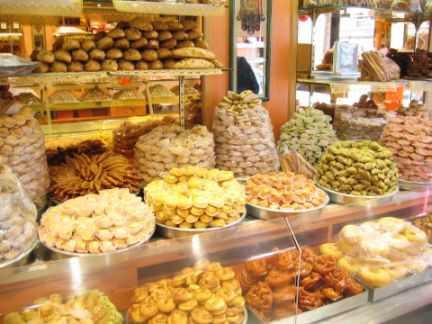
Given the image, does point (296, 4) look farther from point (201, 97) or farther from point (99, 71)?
point (99, 71)

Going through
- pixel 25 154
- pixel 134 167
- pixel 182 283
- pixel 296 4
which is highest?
pixel 296 4

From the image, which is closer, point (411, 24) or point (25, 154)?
point (25, 154)

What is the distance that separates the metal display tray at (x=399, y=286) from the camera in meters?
2.00

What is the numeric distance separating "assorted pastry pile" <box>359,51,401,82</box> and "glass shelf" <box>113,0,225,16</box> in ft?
4.68

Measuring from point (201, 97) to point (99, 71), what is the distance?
909mm

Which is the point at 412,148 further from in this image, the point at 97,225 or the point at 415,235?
the point at 97,225

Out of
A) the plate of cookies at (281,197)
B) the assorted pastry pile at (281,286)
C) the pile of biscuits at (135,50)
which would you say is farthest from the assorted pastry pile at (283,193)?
the pile of biscuits at (135,50)

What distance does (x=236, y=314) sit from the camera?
5.68 ft

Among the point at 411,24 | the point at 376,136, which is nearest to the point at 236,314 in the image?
the point at 376,136

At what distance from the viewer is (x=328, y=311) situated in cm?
189

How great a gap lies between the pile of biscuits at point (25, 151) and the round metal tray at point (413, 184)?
2.01 meters

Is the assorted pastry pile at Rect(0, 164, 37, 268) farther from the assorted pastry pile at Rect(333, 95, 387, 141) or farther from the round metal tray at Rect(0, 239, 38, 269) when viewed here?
the assorted pastry pile at Rect(333, 95, 387, 141)

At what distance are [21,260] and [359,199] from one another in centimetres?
167

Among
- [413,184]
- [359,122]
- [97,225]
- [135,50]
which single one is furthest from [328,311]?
[359,122]
